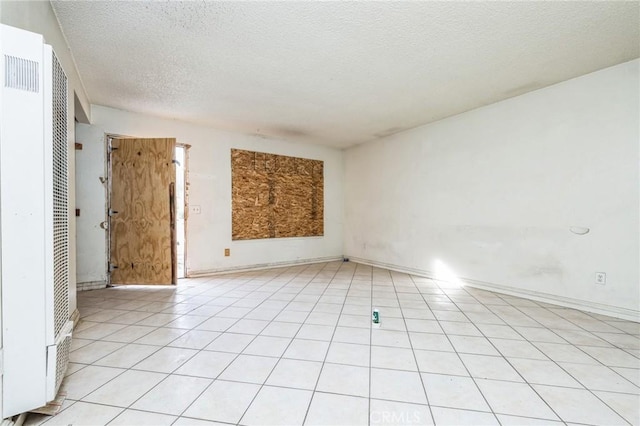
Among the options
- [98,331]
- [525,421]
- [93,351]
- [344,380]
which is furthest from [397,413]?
[98,331]

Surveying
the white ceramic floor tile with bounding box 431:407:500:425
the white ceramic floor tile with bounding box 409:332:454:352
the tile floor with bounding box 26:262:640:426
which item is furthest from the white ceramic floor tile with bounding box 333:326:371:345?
the white ceramic floor tile with bounding box 431:407:500:425

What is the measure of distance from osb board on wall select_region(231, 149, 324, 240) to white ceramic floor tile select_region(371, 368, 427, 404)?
3891 mm

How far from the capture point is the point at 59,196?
1.58 m

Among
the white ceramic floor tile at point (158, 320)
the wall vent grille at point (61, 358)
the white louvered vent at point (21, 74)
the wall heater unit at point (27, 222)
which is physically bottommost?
the white ceramic floor tile at point (158, 320)

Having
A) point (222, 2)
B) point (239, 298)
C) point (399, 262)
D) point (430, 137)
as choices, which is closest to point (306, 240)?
point (399, 262)

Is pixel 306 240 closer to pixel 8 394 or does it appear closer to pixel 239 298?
pixel 239 298

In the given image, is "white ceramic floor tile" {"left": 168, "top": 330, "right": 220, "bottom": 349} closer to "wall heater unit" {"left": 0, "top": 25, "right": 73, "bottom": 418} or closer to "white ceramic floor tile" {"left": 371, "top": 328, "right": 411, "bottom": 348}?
"wall heater unit" {"left": 0, "top": 25, "right": 73, "bottom": 418}

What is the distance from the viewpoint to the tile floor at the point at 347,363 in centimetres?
149

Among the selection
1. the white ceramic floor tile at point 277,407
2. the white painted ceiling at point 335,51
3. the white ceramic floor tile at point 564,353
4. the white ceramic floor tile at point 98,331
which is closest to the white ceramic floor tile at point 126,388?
the white ceramic floor tile at point 277,407

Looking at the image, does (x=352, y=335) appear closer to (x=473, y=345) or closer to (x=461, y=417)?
(x=473, y=345)

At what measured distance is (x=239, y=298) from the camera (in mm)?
3518

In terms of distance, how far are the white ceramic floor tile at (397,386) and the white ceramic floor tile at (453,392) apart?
5cm

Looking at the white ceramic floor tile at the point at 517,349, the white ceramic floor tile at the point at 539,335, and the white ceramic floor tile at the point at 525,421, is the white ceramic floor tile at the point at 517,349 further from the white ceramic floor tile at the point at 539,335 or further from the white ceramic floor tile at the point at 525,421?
the white ceramic floor tile at the point at 525,421

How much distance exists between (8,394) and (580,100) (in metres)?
5.18
